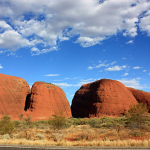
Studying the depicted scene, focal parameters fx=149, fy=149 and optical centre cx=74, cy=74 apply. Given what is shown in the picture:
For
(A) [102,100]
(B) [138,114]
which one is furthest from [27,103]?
(B) [138,114]

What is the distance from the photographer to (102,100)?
43.8 meters

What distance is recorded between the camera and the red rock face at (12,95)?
31.3m

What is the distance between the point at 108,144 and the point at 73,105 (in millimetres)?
42308

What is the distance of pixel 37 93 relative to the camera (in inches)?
1431

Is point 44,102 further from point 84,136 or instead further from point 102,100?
point 84,136

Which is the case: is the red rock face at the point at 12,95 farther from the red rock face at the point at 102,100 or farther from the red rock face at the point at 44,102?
the red rock face at the point at 102,100

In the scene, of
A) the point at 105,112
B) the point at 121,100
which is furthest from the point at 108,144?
the point at 121,100

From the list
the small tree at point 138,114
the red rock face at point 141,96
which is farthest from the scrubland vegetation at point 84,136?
the red rock face at point 141,96

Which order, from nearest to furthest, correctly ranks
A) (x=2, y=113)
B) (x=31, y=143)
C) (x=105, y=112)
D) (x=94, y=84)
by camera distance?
(x=31, y=143) < (x=2, y=113) < (x=105, y=112) < (x=94, y=84)

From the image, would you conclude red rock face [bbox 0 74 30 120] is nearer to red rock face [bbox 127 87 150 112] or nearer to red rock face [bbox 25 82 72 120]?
red rock face [bbox 25 82 72 120]

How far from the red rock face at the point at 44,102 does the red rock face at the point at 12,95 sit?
1.89 meters

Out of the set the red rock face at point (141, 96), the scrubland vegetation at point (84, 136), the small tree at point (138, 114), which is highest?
the red rock face at point (141, 96)

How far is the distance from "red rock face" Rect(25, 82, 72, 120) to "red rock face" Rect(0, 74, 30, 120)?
1889 millimetres

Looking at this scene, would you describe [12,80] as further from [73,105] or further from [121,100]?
[121,100]
